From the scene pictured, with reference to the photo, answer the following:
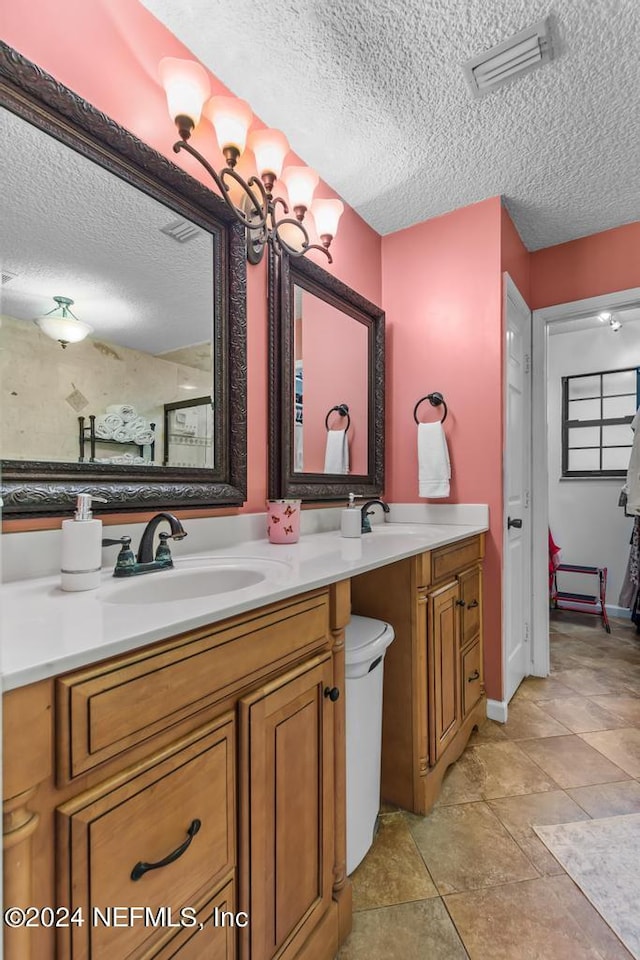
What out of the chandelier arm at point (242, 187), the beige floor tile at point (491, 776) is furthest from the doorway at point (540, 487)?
the chandelier arm at point (242, 187)

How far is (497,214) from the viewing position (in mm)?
2107

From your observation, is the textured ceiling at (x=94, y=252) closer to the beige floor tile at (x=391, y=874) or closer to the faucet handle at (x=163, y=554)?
the faucet handle at (x=163, y=554)

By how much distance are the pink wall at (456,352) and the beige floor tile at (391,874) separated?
3.05 feet

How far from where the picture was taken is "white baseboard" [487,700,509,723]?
2.04m

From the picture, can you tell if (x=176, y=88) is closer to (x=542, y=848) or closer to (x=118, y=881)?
(x=118, y=881)

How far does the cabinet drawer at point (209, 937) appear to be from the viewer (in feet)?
2.18

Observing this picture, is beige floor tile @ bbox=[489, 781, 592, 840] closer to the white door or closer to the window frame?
the white door

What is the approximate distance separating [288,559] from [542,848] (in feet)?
3.78

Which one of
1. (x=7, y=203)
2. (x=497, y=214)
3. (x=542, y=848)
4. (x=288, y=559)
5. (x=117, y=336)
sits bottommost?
(x=542, y=848)

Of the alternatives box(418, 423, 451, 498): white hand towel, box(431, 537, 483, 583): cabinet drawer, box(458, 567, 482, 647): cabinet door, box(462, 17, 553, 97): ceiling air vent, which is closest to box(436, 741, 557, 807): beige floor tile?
box(458, 567, 482, 647): cabinet door

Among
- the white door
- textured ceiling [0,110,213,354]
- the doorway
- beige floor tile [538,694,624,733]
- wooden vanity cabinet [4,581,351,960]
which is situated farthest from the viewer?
the doorway

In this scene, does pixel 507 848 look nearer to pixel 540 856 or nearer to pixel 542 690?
pixel 540 856

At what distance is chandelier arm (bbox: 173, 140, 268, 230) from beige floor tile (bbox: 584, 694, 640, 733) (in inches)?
102

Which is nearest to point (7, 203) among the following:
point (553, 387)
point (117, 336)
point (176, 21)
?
point (117, 336)
